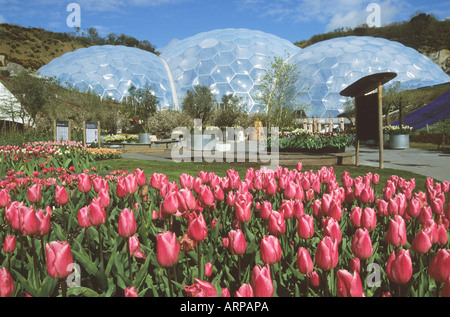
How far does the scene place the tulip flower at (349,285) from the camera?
1.17m

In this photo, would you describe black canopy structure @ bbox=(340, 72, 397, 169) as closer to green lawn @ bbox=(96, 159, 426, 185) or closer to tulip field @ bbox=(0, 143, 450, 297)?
green lawn @ bbox=(96, 159, 426, 185)

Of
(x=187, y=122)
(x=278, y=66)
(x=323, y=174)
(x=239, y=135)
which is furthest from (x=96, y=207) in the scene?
(x=239, y=135)

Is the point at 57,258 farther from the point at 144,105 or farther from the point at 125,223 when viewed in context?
the point at 144,105

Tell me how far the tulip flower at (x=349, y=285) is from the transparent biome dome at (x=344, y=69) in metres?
44.6

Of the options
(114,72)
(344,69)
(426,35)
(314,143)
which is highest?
(426,35)

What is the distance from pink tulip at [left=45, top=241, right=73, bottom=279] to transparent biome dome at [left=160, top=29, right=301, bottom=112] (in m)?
47.3

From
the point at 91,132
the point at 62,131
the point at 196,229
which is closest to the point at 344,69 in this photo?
the point at 91,132

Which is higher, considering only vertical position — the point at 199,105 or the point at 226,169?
the point at 199,105

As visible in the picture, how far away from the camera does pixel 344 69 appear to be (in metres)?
46.9

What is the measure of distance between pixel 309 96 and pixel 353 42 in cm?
1311

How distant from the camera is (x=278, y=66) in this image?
19.3m

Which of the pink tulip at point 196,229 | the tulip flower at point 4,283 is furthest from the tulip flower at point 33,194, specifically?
the pink tulip at point 196,229

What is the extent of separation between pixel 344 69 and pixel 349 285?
1960 inches

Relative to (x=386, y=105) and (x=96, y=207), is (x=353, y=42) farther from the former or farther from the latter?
(x=96, y=207)
